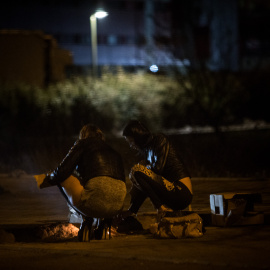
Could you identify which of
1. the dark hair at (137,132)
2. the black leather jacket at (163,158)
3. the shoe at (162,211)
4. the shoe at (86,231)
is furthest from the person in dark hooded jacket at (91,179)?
the shoe at (162,211)

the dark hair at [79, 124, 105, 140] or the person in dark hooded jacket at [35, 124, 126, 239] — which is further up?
the dark hair at [79, 124, 105, 140]

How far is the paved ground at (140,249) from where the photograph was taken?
18.7 feet

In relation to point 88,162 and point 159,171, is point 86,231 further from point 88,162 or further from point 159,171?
point 159,171

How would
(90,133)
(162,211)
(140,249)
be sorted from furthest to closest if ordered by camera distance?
(162,211) → (90,133) → (140,249)

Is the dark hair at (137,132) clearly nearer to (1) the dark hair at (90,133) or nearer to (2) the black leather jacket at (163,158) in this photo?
(2) the black leather jacket at (163,158)

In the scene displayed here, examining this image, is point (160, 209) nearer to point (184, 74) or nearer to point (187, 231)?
point (187, 231)

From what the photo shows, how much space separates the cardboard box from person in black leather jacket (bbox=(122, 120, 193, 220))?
1.71 ft

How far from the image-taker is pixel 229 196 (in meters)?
7.54

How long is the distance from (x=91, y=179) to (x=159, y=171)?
0.86 m

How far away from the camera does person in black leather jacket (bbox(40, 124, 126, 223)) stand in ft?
22.9

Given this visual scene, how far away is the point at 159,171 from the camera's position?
7273 mm

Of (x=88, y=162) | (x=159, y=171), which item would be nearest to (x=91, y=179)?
(x=88, y=162)

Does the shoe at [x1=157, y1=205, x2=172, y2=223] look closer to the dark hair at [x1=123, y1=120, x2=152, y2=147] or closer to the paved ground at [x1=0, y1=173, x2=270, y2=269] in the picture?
the paved ground at [x1=0, y1=173, x2=270, y2=269]

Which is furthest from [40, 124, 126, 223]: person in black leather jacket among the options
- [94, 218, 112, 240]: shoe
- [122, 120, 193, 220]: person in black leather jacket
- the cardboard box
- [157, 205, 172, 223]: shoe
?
the cardboard box
